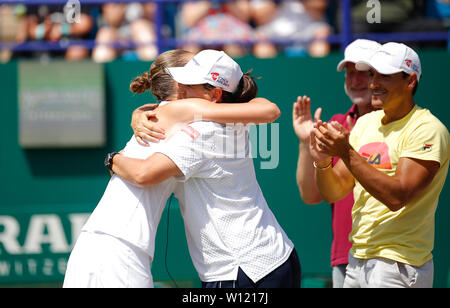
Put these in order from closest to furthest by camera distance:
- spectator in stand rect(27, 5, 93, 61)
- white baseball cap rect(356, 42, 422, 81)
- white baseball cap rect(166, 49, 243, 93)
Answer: white baseball cap rect(166, 49, 243, 93) → white baseball cap rect(356, 42, 422, 81) → spectator in stand rect(27, 5, 93, 61)

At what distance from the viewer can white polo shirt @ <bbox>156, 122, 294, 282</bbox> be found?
102 inches

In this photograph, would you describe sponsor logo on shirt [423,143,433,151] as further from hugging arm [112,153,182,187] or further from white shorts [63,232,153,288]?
white shorts [63,232,153,288]

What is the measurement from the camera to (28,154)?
16.3 feet

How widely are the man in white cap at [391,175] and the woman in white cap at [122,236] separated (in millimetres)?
775

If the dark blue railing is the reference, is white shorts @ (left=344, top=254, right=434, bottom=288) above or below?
below

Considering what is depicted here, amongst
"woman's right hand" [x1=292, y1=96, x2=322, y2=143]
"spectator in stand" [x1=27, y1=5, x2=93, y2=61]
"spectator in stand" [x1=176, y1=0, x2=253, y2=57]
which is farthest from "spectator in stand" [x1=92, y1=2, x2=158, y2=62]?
"woman's right hand" [x1=292, y1=96, x2=322, y2=143]

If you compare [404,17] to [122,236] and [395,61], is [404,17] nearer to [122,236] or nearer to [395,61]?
[395,61]

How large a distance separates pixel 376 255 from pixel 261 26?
10.4ft

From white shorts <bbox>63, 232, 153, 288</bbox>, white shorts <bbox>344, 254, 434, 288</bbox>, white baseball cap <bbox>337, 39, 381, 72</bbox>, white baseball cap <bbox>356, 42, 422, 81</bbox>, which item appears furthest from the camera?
white baseball cap <bbox>337, 39, 381, 72</bbox>

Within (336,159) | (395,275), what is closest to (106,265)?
(395,275)

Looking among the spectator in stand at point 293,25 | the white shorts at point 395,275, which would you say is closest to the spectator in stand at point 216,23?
the spectator in stand at point 293,25

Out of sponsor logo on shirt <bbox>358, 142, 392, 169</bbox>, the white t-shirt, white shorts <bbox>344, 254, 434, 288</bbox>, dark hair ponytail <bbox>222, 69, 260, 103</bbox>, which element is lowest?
white shorts <bbox>344, 254, 434, 288</bbox>
